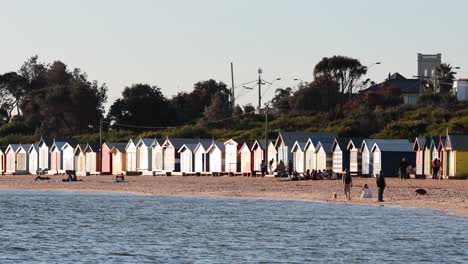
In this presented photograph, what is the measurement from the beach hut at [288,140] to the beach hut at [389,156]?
7.39 metres

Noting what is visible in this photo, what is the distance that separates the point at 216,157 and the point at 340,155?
44.9 ft

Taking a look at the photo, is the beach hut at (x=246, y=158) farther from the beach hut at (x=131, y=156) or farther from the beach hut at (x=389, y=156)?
the beach hut at (x=131, y=156)

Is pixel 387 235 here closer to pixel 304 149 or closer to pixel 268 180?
pixel 268 180

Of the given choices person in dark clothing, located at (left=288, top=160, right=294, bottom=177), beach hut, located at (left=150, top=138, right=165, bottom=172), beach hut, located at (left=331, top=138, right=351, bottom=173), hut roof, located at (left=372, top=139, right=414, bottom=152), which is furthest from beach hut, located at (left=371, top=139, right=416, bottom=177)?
beach hut, located at (left=150, top=138, right=165, bottom=172)

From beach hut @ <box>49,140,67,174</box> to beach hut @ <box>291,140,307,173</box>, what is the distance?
102ft

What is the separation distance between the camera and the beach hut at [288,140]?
80.4m

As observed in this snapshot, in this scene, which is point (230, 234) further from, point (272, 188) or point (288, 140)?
point (288, 140)

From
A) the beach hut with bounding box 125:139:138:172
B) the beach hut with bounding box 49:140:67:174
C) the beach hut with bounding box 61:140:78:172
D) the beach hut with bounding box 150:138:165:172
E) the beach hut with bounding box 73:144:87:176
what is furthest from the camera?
the beach hut with bounding box 49:140:67:174

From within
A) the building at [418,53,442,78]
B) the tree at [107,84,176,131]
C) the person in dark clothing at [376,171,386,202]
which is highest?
the building at [418,53,442,78]

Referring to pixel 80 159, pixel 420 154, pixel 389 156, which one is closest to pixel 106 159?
pixel 80 159

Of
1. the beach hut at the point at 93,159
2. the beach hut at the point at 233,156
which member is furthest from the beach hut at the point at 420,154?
the beach hut at the point at 93,159

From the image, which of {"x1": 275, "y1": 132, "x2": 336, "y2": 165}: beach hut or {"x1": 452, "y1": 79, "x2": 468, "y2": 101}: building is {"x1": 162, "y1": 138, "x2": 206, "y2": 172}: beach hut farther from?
{"x1": 452, "y1": 79, "x2": 468, "y2": 101}: building

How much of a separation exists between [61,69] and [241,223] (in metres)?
119

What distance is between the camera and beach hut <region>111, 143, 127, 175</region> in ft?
321
